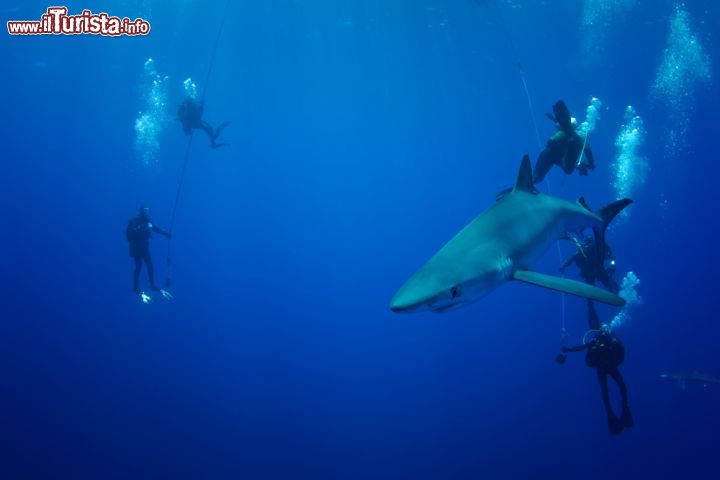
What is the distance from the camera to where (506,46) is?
38.5 meters

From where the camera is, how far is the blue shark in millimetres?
3043

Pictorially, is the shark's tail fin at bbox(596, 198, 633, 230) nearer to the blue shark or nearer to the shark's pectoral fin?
the blue shark

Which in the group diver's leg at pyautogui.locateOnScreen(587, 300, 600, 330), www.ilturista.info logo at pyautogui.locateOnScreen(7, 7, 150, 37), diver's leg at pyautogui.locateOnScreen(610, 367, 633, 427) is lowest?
diver's leg at pyautogui.locateOnScreen(610, 367, 633, 427)

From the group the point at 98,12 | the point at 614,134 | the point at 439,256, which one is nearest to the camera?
the point at 439,256

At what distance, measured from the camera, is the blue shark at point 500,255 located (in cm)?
304

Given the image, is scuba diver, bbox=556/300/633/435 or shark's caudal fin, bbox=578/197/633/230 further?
scuba diver, bbox=556/300/633/435

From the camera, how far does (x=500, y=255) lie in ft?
11.8

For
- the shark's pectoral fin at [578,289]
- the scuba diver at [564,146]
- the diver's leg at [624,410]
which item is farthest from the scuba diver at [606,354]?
the shark's pectoral fin at [578,289]

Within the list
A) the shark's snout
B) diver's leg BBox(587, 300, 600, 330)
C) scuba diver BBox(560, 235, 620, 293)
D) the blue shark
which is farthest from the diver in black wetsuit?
the shark's snout

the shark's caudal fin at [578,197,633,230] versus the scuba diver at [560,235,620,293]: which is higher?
the scuba diver at [560,235,620,293]

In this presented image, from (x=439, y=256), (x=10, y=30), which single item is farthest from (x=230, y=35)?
(x=439, y=256)

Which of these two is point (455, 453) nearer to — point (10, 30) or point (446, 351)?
point (446, 351)

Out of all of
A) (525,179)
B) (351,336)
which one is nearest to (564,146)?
(525,179)

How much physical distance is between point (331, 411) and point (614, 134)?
5580 centimetres
